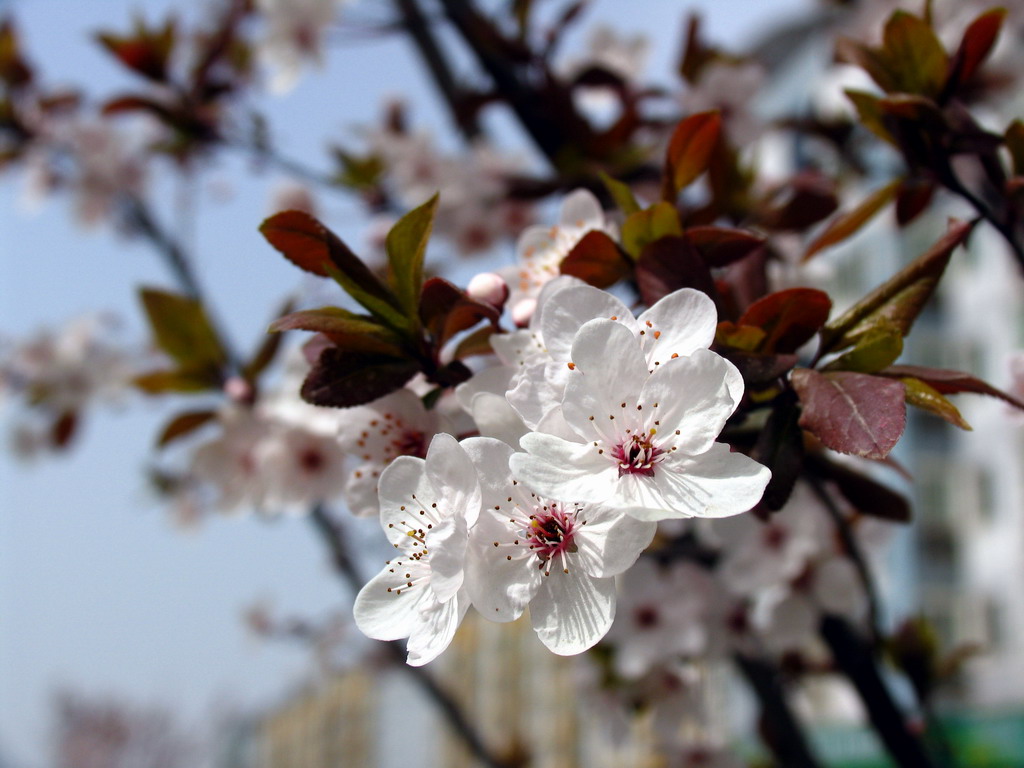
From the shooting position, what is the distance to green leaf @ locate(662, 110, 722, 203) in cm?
78

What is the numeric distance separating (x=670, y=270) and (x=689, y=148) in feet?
0.63

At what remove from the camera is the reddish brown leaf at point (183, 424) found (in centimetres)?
114

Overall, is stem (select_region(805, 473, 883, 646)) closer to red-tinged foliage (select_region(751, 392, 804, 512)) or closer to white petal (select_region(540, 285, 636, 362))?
red-tinged foliage (select_region(751, 392, 804, 512))

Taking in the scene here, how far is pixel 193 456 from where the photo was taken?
1.20 metres

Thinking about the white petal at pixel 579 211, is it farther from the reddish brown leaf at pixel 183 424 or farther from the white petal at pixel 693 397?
the reddish brown leaf at pixel 183 424

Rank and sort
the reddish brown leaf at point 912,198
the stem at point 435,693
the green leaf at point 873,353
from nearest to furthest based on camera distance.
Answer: the green leaf at point 873,353 → the reddish brown leaf at point 912,198 → the stem at point 435,693

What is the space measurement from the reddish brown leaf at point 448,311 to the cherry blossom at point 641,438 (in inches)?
5.2

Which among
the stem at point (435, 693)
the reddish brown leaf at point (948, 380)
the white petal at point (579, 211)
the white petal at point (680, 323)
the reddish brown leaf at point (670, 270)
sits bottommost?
the stem at point (435, 693)

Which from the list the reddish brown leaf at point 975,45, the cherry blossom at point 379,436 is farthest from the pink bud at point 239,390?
the reddish brown leaf at point 975,45

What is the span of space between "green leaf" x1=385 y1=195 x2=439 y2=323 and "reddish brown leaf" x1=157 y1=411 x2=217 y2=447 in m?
0.58

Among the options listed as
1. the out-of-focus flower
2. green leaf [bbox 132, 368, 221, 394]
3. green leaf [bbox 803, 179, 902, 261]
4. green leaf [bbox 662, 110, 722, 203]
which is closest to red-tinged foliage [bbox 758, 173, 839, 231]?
green leaf [bbox 803, 179, 902, 261]

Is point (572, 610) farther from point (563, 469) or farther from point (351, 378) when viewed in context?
point (351, 378)

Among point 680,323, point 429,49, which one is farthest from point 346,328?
point 429,49

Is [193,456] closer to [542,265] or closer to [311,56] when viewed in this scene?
[542,265]
